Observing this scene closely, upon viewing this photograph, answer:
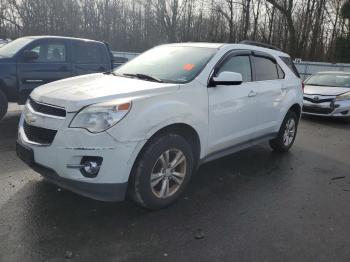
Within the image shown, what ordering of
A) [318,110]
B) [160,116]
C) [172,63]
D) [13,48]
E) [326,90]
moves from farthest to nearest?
[326,90] < [318,110] < [13,48] < [172,63] < [160,116]

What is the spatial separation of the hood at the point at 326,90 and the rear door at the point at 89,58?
5708 millimetres

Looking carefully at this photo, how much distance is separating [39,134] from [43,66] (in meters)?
4.58

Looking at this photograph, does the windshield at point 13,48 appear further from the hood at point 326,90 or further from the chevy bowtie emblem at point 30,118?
the hood at point 326,90

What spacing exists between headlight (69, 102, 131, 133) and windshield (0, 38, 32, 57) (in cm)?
491

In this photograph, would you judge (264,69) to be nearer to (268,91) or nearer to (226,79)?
(268,91)

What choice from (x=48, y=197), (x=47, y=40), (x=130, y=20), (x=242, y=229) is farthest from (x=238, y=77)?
(x=130, y=20)

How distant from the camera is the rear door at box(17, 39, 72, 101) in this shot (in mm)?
7340

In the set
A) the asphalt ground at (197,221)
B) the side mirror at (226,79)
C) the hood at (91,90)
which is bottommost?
the asphalt ground at (197,221)

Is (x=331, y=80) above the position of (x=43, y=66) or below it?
below

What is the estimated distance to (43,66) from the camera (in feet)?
25.0

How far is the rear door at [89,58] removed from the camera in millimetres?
8203

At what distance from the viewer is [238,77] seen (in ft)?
13.8

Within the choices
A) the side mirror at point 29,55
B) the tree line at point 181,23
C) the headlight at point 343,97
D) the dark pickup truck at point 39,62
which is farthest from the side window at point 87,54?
the tree line at point 181,23

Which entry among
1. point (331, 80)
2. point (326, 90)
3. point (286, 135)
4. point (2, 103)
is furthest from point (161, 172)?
point (331, 80)
